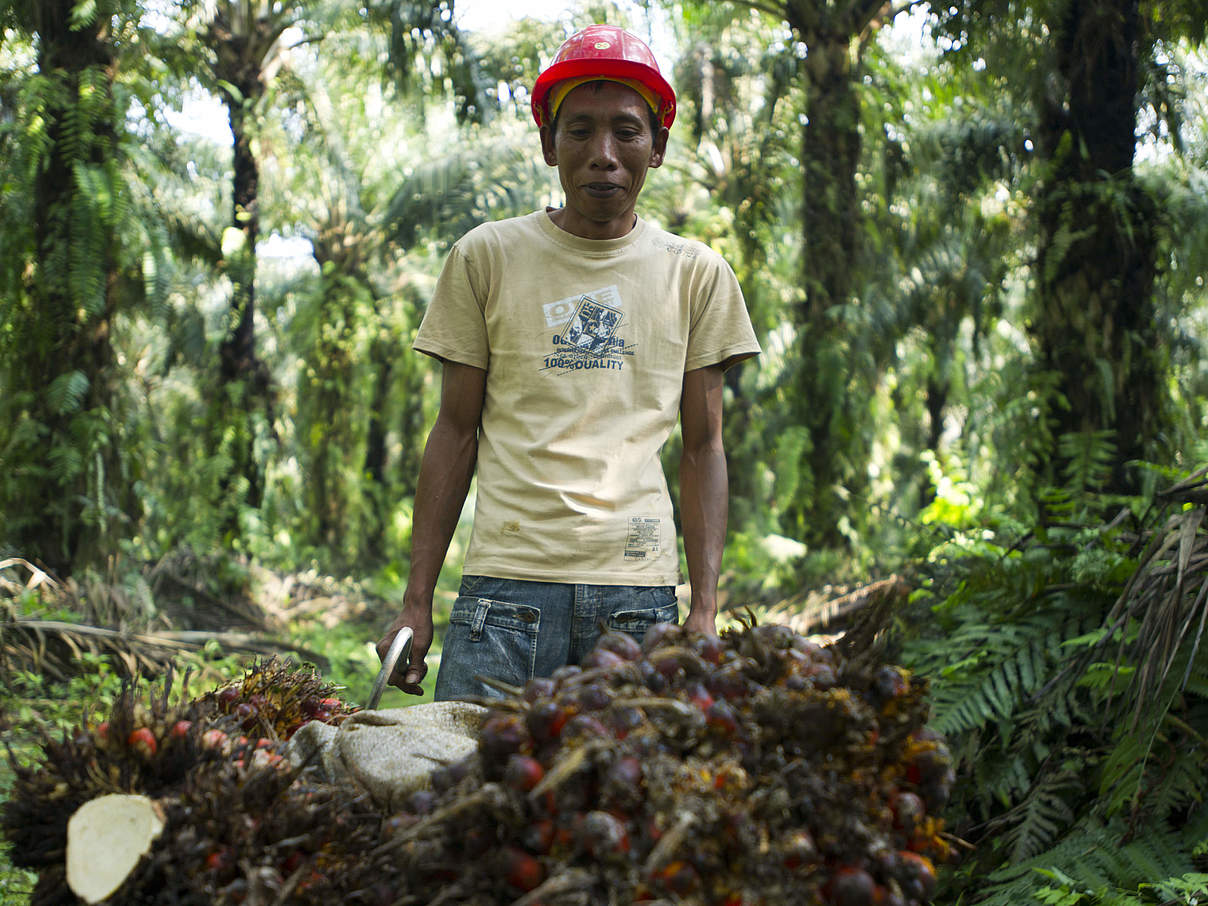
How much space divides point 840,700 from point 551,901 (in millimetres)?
373

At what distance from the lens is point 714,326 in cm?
225

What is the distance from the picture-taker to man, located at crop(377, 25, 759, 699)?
206 cm

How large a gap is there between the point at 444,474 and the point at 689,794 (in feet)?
4.33

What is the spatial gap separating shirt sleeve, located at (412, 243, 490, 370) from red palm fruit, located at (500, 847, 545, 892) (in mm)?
1353

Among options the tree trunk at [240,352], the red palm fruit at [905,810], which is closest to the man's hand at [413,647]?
the red palm fruit at [905,810]

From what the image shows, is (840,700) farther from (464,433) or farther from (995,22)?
(995,22)

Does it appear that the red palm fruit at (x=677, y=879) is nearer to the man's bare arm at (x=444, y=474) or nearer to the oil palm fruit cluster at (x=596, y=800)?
the oil palm fruit cluster at (x=596, y=800)

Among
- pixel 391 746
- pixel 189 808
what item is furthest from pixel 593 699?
pixel 189 808

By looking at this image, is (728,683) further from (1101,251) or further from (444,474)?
(1101,251)

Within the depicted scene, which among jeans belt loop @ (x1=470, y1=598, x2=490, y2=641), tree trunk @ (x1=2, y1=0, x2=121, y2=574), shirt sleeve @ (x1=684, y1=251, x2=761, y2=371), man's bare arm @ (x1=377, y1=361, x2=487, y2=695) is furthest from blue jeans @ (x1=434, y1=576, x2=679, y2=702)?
tree trunk @ (x1=2, y1=0, x2=121, y2=574)

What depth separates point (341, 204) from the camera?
13383 mm

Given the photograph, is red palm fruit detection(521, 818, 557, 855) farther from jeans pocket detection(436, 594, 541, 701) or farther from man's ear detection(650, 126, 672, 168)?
man's ear detection(650, 126, 672, 168)

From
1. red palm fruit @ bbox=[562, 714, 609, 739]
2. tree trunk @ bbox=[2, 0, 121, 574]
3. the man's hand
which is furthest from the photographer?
tree trunk @ bbox=[2, 0, 121, 574]

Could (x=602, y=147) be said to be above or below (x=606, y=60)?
below
